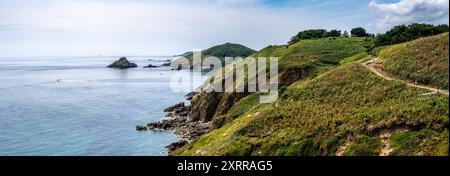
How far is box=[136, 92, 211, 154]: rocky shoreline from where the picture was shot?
70881 mm

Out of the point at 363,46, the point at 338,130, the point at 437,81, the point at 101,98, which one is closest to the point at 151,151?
the point at 338,130

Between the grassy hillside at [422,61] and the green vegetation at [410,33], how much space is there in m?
19.9

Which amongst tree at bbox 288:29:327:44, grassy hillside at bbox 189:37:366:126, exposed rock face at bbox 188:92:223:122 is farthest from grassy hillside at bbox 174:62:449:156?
tree at bbox 288:29:327:44

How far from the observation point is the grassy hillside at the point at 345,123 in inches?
1432

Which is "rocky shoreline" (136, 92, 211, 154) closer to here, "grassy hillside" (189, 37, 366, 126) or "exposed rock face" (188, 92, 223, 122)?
"exposed rock face" (188, 92, 223, 122)

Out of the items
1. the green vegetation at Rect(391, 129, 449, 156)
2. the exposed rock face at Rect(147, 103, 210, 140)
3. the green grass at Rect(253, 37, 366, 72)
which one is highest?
the green grass at Rect(253, 37, 366, 72)

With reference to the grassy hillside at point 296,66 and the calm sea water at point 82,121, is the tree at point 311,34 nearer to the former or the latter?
the grassy hillside at point 296,66

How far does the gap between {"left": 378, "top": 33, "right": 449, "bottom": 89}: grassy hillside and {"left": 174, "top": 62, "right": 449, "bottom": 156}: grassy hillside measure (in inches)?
89.7

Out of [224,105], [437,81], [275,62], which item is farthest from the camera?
[275,62]

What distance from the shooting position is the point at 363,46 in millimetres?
90562

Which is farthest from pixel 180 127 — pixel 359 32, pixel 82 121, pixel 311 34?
pixel 359 32
